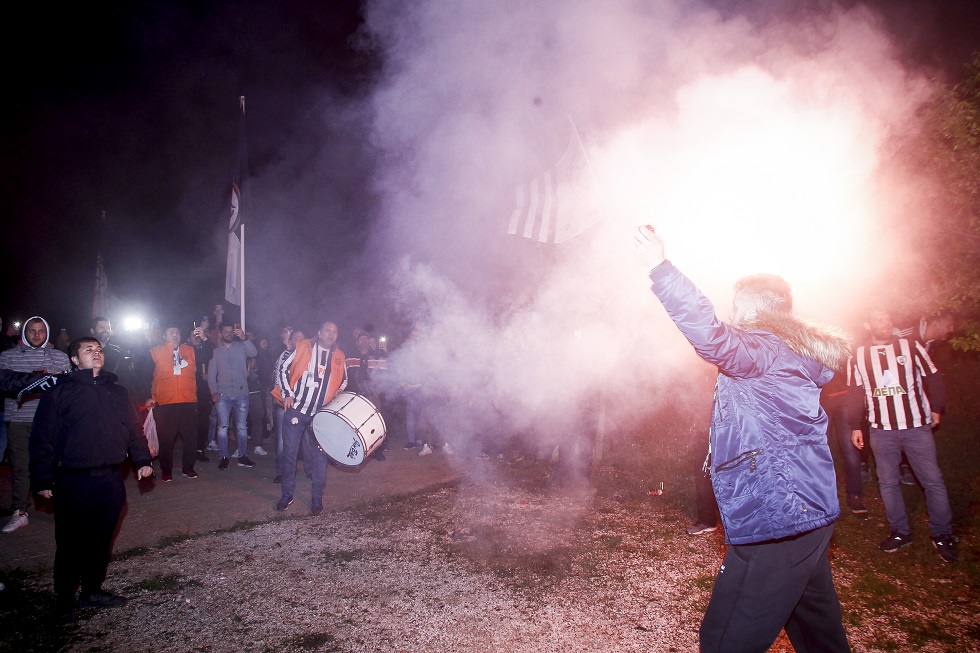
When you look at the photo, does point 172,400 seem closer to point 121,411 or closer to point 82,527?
point 121,411

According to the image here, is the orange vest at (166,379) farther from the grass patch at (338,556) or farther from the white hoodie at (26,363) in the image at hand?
the grass patch at (338,556)

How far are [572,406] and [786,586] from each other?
15.6 feet

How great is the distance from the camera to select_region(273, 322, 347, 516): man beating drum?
5.65 meters

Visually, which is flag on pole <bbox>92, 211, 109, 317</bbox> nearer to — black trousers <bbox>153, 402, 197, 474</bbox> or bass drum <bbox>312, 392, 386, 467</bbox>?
black trousers <bbox>153, 402, 197, 474</bbox>

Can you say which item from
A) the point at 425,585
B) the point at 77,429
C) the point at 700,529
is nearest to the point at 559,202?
the point at 700,529

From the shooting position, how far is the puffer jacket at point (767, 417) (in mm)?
2029

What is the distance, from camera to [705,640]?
6.97ft

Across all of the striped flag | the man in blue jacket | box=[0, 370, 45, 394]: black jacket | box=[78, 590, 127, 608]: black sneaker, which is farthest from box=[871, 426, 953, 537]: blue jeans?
the striped flag

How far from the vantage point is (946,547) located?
4.11 m

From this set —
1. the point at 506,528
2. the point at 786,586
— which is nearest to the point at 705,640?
the point at 786,586

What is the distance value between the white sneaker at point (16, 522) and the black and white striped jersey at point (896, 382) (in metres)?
8.09

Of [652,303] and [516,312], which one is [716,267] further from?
[516,312]

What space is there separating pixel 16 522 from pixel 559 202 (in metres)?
6.79

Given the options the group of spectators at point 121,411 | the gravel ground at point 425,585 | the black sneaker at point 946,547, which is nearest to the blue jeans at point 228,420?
the group of spectators at point 121,411
